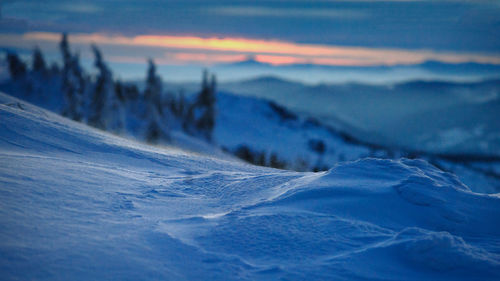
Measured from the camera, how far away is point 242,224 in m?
3.75

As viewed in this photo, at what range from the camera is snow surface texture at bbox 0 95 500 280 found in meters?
3.01

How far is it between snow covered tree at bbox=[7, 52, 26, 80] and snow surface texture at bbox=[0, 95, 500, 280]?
53.5 metres

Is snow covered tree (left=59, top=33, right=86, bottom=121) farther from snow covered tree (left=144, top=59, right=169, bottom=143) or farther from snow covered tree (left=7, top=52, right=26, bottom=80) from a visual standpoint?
snow covered tree (left=7, top=52, right=26, bottom=80)

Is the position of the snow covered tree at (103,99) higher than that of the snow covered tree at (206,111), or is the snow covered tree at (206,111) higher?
the snow covered tree at (206,111)

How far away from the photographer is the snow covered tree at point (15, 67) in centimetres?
5044

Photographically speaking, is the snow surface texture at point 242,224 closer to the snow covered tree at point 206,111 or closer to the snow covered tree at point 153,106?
the snow covered tree at point 153,106

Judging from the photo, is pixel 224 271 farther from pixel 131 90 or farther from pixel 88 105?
pixel 131 90

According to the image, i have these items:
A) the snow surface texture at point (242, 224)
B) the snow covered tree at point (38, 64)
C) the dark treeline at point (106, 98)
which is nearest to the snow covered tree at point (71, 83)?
the dark treeline at point (106, 98)

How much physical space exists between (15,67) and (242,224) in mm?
57965

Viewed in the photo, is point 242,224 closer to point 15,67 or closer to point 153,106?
point 153,106

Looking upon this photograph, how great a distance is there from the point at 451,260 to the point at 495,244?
3.03ft

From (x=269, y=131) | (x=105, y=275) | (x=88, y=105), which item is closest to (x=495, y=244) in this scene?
(x=105, y=275)

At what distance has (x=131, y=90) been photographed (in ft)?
194

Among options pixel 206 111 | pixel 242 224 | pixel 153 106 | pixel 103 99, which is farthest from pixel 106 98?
pixel 242 224
